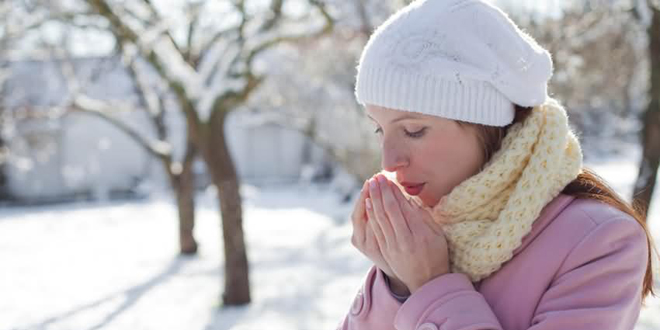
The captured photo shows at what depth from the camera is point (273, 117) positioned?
537 inches

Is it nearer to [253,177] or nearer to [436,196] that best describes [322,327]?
[436,196]

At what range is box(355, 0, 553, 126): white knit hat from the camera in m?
0.98

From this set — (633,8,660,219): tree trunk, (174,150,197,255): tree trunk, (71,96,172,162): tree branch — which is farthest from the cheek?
(174,150,197,255): tree trunk

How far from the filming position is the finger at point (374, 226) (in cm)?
101

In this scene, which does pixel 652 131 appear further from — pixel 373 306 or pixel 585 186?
pixel 373 306

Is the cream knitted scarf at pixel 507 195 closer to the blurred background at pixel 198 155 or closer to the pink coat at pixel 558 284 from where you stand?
the pink coat at pixel 558 284

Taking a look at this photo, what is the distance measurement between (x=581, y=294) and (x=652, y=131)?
5.46m

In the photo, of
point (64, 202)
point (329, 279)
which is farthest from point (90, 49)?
point (64, 202)

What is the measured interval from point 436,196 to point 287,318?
451 cm

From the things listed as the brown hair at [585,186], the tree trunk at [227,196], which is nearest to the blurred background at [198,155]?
the tree trunk at [227,196]

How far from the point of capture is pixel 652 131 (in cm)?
548

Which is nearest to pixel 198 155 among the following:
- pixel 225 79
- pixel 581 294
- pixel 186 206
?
pixel 186 206

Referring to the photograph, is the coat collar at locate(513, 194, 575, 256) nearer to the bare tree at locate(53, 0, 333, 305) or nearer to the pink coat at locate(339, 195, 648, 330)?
the pink coat at locate(339, 195, 648, 330)

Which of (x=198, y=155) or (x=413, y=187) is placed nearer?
(x=413, y=187)
